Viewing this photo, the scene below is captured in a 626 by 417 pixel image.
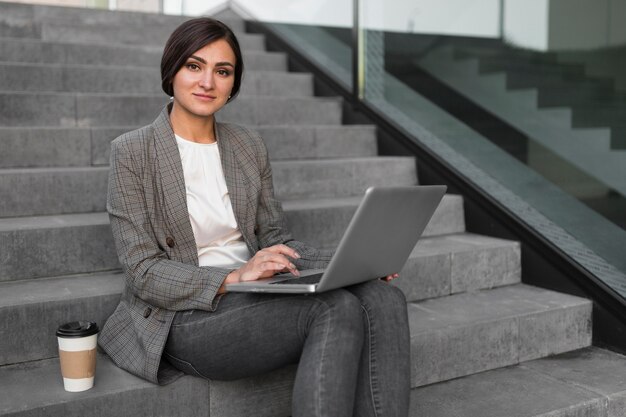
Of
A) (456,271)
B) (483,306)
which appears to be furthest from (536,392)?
(456,271)

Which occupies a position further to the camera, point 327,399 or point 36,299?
point 36,299

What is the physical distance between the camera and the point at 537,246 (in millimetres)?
2867

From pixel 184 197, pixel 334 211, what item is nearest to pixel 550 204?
pixel 334 211

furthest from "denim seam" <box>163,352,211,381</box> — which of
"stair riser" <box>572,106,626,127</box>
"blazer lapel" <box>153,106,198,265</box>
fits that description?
"stair riser" <box>572,106,626,127</box>

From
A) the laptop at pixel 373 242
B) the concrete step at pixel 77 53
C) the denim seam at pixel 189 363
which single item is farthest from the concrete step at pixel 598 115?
the concrete step at pixel 77 53

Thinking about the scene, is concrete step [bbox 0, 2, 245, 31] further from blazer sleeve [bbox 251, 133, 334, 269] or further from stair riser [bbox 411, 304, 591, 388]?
stair riser [bbox 411, 304, 591, 388]

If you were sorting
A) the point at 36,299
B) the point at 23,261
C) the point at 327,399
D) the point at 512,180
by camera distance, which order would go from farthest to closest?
the point at 512,180, the point at 23,261, the point at 36,299, the point at 327,399

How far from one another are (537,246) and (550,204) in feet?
0.59

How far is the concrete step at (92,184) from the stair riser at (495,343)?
3.42ft

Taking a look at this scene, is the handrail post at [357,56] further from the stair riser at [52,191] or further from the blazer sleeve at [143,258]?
the blazer sleeve at [143,258]

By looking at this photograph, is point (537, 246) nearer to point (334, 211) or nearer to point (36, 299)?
point (334, 211)

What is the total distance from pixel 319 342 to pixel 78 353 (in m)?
0.57

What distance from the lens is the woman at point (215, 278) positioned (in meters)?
1.61

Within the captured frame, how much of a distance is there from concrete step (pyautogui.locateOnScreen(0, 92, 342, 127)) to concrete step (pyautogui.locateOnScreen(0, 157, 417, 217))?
1.48 ft
